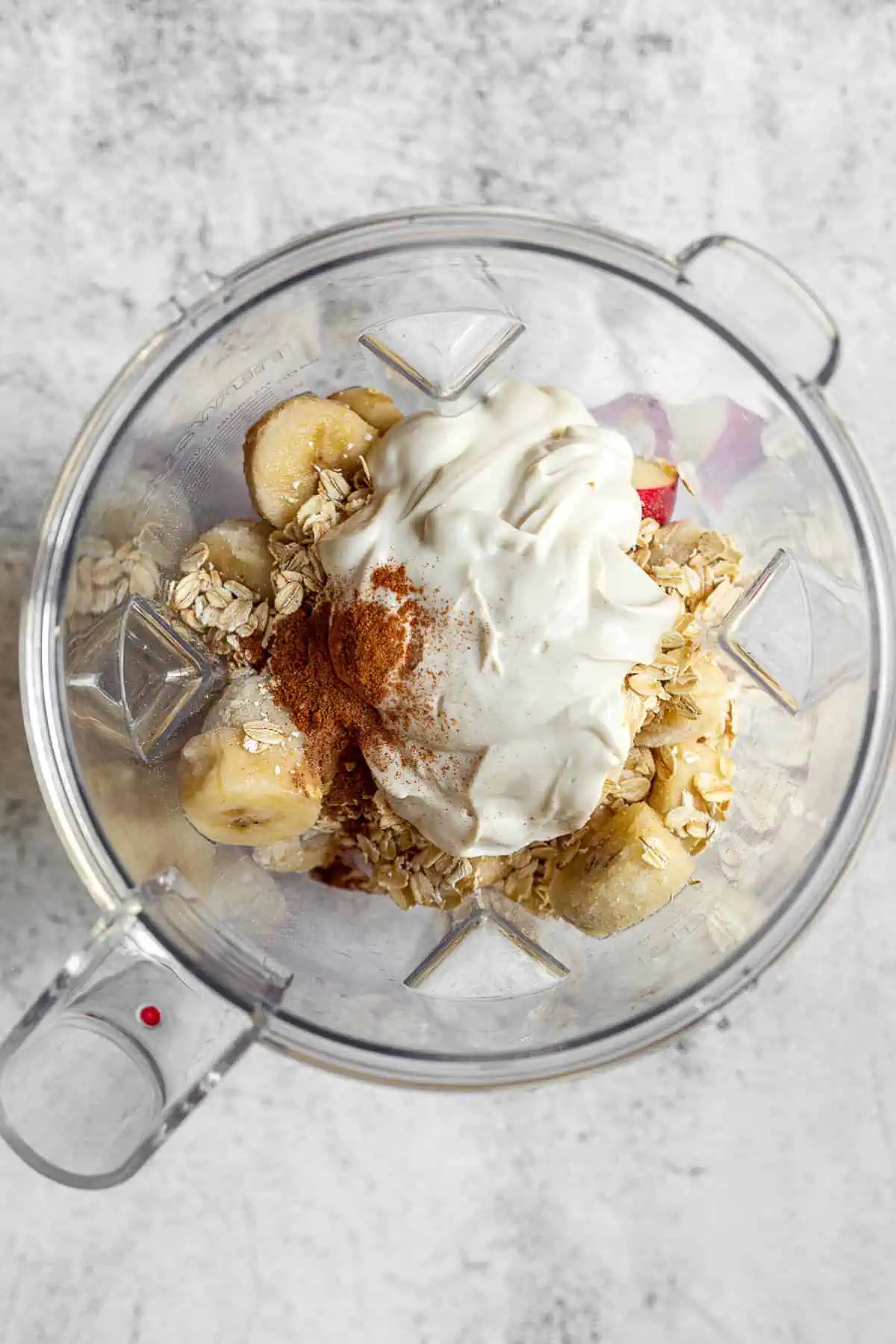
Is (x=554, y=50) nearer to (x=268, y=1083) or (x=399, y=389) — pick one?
(x=399, y=389)

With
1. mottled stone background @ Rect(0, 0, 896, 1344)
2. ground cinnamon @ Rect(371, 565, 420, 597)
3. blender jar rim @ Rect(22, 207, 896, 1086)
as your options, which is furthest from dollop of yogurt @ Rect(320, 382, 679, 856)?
mottled stone background @ Rect(0, 0, 896, 1344)

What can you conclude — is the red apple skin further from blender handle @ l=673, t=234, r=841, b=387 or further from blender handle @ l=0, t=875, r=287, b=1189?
blender handle @ l=0, t=875, r=287, b=1189

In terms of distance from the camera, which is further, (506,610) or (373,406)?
(373,406)

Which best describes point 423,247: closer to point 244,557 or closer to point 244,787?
point 244,557

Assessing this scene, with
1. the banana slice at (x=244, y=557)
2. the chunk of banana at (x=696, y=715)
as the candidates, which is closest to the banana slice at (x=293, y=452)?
the banana slice at (x=244, y=557)

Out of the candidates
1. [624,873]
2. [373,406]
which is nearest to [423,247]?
[373,406]

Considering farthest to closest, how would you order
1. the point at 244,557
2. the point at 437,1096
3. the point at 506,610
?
the point at 437,1096, the point at 244,557, the point at 506,610
